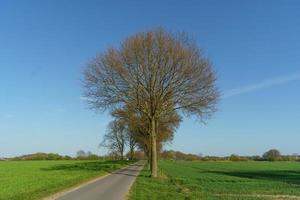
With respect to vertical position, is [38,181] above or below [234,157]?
below

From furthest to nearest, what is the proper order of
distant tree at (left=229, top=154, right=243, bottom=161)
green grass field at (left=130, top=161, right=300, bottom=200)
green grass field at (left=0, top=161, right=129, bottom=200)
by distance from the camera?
distant tree at (left=229, top=154, right=243, bottom=161) → green grass field at (left=0, top=161, right=129, bottom=200) → green grass field at (left=130, top=161, right=300, bottom=200)

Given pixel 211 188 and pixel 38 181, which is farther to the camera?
pixel 38 181

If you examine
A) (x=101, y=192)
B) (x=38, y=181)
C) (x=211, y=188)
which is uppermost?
(x=38, y=181)

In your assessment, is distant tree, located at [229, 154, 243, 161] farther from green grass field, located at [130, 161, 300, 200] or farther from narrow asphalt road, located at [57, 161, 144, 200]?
narrow asphalt road, located at [57, 161, 144, 200]

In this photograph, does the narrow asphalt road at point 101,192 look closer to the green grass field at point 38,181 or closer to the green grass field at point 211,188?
the green grass field at point 211,188

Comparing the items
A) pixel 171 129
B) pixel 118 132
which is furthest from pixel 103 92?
pixel 118 132

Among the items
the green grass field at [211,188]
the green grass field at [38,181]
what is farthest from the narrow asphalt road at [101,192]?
the green grass field at [38,181]

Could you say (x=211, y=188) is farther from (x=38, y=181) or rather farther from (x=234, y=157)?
(x=234, y=157)

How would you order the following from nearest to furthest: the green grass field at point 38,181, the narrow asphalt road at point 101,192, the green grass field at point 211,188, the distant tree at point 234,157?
the narrow asphalt road at point 101,192
the green grass field at point 211,188
the green grass field at point 38,181
the distant tree at point 234,157

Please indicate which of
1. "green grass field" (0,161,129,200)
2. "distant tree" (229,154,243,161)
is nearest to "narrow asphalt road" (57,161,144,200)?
"green grass field" (0,161,129,200)

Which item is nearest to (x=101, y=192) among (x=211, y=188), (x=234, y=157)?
(x=211, y=188)

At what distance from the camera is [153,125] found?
1608 inches

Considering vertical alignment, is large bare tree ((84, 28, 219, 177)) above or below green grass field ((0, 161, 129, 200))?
above

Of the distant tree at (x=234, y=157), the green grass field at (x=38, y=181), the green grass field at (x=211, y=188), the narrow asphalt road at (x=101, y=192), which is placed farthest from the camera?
the distant tree at (x=234, y=157)
